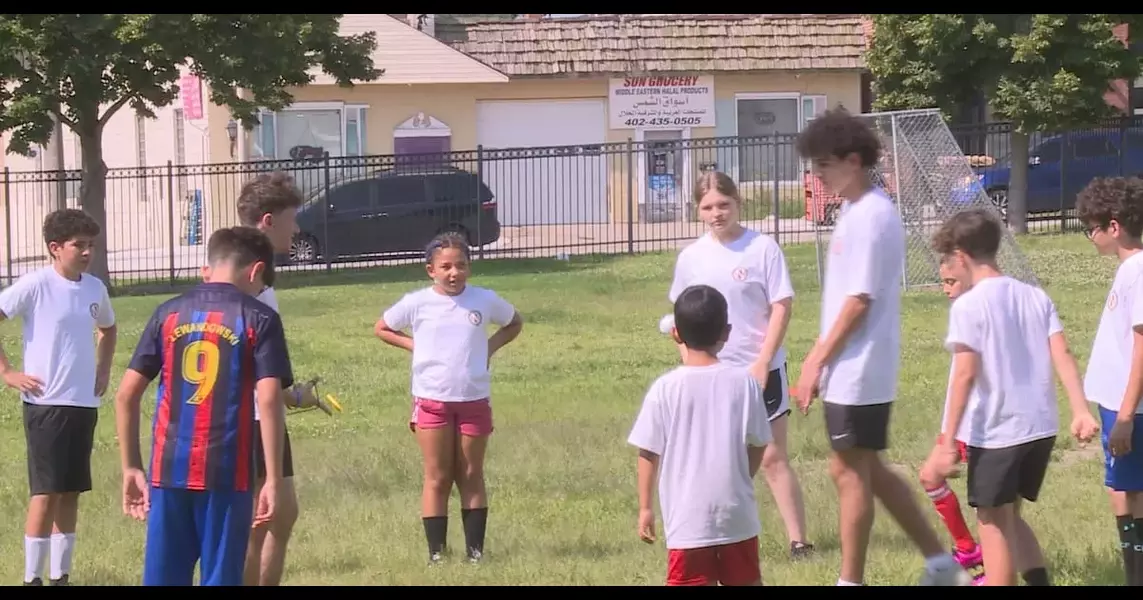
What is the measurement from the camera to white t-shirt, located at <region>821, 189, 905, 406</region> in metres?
5.46

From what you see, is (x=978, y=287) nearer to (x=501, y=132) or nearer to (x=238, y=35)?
(x=238, y=35)

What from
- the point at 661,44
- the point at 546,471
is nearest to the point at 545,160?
the point at 661,44

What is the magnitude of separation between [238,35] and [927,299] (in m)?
10.8

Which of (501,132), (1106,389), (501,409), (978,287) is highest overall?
(501,132)

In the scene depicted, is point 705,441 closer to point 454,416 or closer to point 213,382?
point 213,382

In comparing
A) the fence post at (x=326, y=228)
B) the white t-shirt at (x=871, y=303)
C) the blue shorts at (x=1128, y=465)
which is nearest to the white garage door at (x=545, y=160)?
the fence post at (x=326, y=228)

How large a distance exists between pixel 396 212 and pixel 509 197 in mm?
4505

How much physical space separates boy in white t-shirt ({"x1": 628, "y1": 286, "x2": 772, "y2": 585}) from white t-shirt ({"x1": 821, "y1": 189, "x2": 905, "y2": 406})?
0.66 m

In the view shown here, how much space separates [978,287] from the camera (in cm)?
527

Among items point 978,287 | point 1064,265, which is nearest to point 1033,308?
point 978,287

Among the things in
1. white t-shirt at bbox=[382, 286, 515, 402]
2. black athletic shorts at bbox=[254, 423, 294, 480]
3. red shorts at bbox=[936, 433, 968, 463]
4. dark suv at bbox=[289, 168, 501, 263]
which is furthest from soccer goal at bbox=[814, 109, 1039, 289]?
black athletic shorts at bbox=[254, 423, 294, 480]

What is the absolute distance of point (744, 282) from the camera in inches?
257

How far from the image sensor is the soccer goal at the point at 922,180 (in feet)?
58.6

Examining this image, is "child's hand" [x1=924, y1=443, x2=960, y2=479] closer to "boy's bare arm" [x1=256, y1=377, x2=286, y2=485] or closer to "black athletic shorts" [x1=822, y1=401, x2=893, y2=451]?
"black athletic shorts" [x1=822, y1=401, x2=893, y2=451]
